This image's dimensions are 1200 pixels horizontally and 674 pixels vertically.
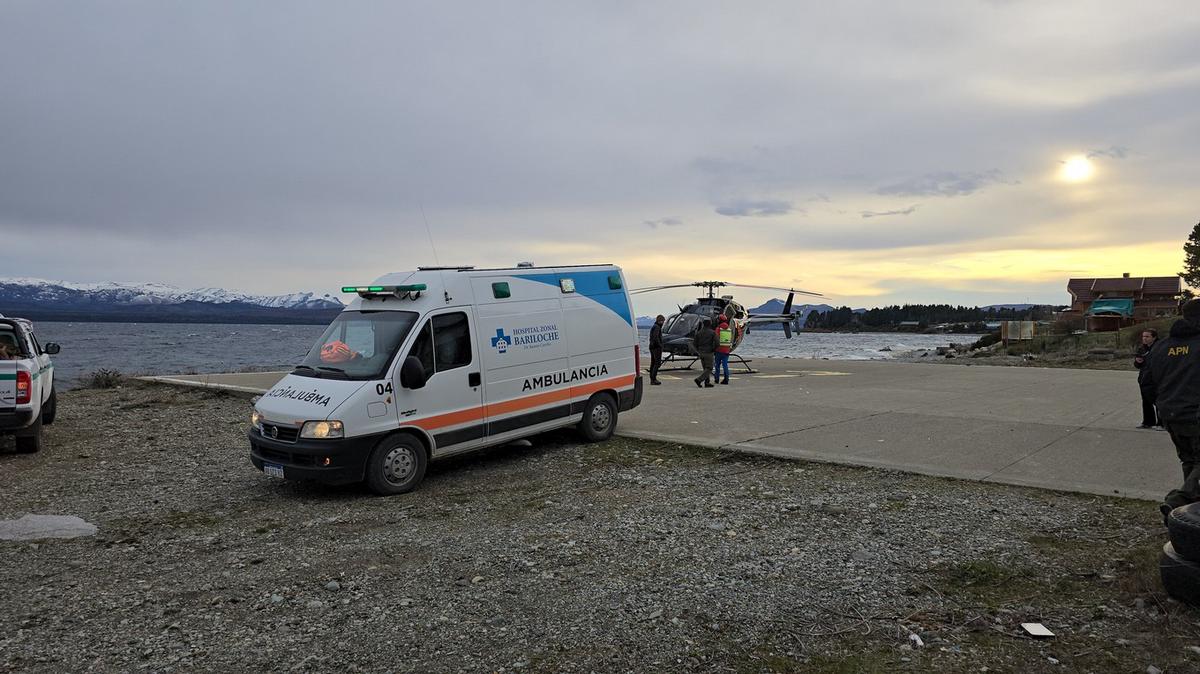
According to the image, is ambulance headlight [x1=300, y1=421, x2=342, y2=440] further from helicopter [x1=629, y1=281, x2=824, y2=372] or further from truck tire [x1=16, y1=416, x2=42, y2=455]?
helicopter [x1=629, y1=281, x2=824, y2=372]

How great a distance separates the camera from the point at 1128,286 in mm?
75750

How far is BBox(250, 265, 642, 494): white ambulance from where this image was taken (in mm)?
7438

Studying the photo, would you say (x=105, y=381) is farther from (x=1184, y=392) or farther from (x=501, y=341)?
(x=1184, y=392)

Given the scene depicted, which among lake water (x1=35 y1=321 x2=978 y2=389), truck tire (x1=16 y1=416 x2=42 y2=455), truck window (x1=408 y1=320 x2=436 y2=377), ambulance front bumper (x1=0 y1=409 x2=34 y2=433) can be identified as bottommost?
lake water (x1=35 y1=321 x2=978 y2=389)

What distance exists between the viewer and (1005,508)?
22.0 feet

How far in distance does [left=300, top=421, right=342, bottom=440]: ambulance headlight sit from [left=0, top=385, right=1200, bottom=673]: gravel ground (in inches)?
26.8

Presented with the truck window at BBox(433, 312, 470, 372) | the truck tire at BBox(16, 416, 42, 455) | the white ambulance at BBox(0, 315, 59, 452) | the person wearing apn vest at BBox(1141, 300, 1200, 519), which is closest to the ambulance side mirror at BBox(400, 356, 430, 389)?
the truck window at BBox(433, 312, 470, 372)

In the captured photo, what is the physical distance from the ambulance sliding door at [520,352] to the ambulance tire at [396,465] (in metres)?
1.03

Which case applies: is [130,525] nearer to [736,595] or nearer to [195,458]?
[195,458]

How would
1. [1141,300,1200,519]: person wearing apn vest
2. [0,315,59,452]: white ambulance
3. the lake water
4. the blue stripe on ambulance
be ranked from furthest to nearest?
the lake water, the blue stripe on ambulance, [0,315,59,452]: white ambulance, [1141,300,1200,519]: person wearing apn vest

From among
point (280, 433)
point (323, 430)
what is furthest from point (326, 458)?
point (280, 433)

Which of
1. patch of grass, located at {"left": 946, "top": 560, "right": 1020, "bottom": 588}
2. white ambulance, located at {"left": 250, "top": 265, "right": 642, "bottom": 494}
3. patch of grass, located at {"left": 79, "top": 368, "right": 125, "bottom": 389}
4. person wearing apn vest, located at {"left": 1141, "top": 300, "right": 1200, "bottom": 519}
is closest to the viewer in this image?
patch of grass, located at {"left": 946, "top": 560, "right": 1020, "bottom": 588}

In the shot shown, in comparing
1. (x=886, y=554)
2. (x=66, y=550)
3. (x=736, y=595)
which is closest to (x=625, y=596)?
(x=736, y=595)

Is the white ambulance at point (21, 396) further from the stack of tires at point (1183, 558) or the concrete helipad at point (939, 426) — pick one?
the stack of tires at point (1183, 558)
